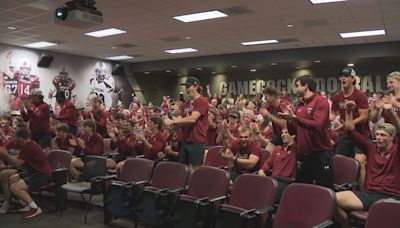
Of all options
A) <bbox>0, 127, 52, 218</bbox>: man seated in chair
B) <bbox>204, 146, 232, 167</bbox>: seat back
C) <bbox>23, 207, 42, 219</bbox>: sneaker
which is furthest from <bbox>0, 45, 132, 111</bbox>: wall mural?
<bbox>204, 146, 232, 167</bbox>: seat back

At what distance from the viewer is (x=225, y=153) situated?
4.04m

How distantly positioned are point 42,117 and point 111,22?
127 inches

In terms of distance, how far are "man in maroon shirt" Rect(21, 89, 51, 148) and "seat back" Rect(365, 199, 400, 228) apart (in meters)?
5.11

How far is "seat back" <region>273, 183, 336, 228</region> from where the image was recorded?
99.7 inches

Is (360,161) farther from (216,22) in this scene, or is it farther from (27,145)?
(216,22)

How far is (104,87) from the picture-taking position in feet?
46.0

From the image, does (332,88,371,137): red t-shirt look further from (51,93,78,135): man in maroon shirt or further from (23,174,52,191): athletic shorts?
(51,93,78,135): man in maroon shirt

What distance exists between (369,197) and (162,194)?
5.84ft

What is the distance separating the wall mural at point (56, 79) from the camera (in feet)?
36.0

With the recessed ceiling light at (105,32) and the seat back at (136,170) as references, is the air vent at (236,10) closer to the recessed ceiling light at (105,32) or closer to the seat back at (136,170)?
the recessed ceiling light at (105,32)

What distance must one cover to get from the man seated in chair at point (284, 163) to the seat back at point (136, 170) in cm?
123

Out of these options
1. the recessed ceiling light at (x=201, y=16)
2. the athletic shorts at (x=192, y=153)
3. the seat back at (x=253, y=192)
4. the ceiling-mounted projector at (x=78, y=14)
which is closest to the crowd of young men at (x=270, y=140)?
the athletic shorts at (x=192, y=153)

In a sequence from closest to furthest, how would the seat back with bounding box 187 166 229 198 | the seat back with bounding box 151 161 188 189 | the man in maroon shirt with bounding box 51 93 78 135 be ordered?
the seat back with bounding box 187 166 229 198
the seat back with bounding box 151 161 188 189
the man in maroon shirt with bounding box 51 93 78 135

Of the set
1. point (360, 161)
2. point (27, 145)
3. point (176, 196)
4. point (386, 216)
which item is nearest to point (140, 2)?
point (27, 145)
